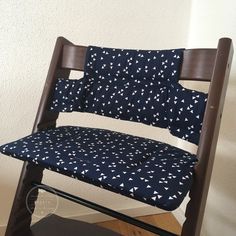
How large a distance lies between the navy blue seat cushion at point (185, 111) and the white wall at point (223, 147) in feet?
0.90

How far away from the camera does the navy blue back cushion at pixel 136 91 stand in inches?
19.5

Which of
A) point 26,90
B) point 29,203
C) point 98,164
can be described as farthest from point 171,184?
point 26,90

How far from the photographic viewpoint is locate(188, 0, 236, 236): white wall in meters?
0.71

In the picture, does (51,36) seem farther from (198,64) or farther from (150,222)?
(150,222)

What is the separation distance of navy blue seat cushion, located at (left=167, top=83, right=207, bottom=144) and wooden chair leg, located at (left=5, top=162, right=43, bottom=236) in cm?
32

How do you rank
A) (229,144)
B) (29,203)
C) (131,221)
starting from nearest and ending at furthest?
(131,221)
(29,203)
(229,144)

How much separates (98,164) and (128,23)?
57 centimetres

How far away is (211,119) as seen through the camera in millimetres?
429

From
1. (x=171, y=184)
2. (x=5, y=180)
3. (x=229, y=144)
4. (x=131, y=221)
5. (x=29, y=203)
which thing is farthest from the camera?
(x=5, y=180)

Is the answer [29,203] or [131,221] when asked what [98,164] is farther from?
[29,203]

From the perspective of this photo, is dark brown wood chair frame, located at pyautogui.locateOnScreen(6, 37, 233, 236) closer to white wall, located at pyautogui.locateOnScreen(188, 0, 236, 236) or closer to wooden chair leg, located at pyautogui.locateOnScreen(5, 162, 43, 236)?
wooden chair leg, located at pyautogui.locateOnScreen(5, 162, 43, 236)

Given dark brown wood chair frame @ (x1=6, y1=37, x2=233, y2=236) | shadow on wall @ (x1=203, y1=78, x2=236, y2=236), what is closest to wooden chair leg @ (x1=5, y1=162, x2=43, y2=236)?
dark brown wood chair frame @ (x1=6, y1=37, x2=233, y2=236)

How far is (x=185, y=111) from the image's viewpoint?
49cm

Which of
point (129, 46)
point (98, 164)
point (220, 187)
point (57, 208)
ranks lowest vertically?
point (57, 208)
